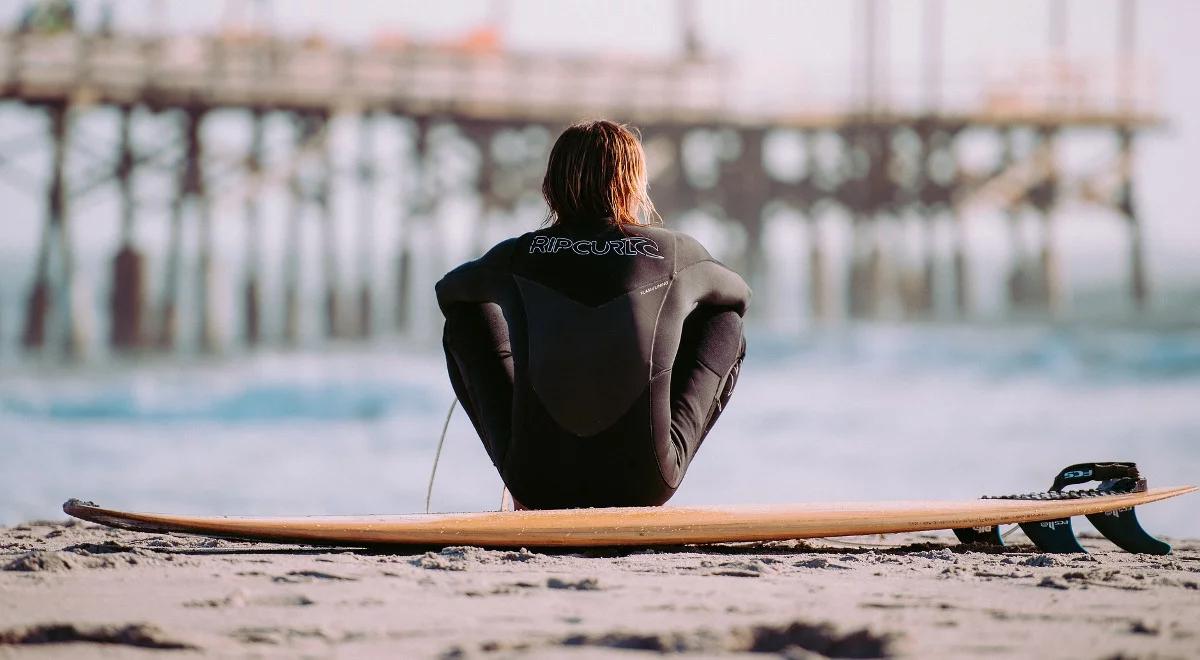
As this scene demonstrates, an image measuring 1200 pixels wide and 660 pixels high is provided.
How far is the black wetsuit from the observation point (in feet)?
12.1

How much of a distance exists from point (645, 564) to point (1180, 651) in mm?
1470

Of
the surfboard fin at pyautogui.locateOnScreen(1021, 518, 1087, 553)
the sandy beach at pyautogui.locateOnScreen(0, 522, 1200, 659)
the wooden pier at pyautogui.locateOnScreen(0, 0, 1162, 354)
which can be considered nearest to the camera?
the sandy beach at pyautogui.locateOnScreen(0, 522, 1200, 659)

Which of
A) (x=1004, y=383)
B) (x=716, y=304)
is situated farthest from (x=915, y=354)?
(x=716, y=304)

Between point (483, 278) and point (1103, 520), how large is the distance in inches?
75.6

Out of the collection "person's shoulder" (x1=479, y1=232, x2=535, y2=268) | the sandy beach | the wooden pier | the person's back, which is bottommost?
the sandy beach

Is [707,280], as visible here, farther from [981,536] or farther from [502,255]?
[981,536]

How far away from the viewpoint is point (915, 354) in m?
22.4

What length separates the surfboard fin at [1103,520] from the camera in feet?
14.0

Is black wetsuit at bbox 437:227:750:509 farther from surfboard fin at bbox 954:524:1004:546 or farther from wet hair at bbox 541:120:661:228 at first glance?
surfboard fin at bbox 954:524:1004:546

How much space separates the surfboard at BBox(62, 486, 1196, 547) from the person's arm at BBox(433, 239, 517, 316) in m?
0.57

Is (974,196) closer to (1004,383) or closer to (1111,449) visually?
(1004,383)

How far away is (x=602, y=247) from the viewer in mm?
3732

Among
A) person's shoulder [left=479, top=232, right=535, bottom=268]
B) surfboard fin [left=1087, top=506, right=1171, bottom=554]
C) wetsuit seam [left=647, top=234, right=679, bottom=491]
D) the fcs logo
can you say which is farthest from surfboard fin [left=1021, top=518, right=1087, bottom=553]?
person's shoulder [left=479, top=232, right=535, bottom=268]

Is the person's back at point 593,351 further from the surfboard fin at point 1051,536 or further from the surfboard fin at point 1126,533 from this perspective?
the surfboard fin at point 1126,533
